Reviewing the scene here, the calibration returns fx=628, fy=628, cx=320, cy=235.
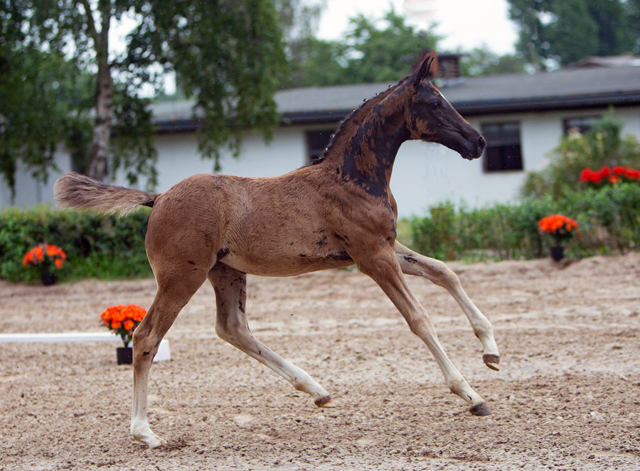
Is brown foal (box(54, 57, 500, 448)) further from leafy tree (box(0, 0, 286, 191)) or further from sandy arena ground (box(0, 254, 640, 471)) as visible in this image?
leafy tree (box(0, 0, 286, 191))

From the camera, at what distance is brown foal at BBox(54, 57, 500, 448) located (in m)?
3.79

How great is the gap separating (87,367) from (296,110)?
13539mm

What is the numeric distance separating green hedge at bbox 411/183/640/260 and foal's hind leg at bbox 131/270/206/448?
847 cm

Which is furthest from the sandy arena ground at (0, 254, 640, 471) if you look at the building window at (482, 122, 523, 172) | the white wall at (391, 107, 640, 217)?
the building window at (482, 122, 523, 172)

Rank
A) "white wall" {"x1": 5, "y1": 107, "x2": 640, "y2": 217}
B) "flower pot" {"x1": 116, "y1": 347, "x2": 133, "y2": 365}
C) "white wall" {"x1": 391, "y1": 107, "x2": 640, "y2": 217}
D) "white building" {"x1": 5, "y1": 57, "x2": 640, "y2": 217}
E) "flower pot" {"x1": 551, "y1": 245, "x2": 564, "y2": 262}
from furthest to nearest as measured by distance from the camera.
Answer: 1. "white wall" {"x1": 391, "y1": 107, "x2": 640, "y2": 217}
2. "white wall" {"x1": 5, "y1": 107, "x2": 640, "y2": 217}
3. "white building" {"x1": 5, "y1": 57, "x2": 640, "y2": 217}
4. "flower pot" {"x1": 551, "y1": 245, "x2": 564, "y2": 262}
5. "flower pot" {"x1": 116, "y1": 347, "x2": 133, "y2": 365}

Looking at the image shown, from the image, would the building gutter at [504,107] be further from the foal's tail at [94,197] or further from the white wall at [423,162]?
the foal's tail at [94,197]

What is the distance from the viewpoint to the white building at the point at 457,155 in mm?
17812

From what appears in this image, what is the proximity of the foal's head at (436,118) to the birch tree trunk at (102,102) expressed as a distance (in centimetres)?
1092

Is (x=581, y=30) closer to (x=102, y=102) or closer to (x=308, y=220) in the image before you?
(x=102, y=102)

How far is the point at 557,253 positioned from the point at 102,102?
9834 millimetres

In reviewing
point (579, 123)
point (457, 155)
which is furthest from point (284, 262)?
point (579, 123)

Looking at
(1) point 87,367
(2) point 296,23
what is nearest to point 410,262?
(1) point 87,367

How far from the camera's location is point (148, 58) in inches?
549

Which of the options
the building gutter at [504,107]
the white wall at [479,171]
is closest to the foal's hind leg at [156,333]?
the building gutter at [504,107]
